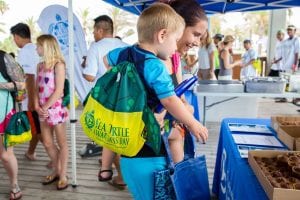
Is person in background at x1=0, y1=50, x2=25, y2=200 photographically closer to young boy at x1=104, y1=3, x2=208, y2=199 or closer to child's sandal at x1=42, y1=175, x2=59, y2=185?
child's sandal at x1=42, y1=175, x2=59, y2=185

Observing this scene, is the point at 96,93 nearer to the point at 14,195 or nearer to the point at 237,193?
the point at 237,193

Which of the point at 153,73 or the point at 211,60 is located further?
the point at 211,60

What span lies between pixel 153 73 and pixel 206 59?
4.61 meters

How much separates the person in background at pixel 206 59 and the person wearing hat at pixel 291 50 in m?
2.58

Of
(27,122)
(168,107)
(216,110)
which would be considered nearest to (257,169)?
(168,107)

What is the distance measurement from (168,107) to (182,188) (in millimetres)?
496

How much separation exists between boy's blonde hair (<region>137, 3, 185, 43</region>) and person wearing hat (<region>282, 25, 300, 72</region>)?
21.9 feet

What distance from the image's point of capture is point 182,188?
4.60 feet

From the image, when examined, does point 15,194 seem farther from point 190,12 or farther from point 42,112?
point 190,12

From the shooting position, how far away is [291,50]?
23.4ft

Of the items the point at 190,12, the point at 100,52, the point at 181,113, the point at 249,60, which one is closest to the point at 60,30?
the point at 100,52

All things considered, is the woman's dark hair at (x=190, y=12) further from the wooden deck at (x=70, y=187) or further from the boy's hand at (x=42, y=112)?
the wooden deck at (x=70, y=187)

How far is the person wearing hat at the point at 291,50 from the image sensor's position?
23.1 feet

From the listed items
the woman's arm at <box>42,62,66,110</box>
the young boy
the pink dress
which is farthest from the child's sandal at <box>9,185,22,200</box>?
the young boy
